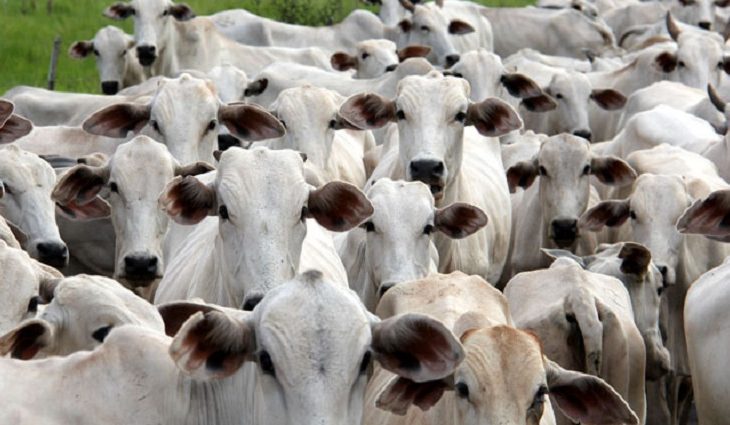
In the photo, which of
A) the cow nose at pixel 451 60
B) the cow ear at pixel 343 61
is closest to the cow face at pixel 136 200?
the cow ear at pixel 343 61

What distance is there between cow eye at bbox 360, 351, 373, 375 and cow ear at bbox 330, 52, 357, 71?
33.7 feet

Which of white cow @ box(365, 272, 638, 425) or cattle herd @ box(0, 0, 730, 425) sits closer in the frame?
cattle herd @ box(0, 0, 730, 425)

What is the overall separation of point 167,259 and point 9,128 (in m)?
1.38

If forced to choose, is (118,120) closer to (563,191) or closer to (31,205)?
(31,205)

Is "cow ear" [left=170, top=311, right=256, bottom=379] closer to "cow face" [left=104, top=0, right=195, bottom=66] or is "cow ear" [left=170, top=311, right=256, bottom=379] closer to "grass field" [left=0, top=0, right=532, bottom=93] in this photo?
"cow face" [left=104, top=0, right=195, bottom=66]

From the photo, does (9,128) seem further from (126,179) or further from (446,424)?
(446,424)

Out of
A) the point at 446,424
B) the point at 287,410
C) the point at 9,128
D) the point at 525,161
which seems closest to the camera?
the point at 287,410

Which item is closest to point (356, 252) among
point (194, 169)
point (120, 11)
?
point (194, 169)

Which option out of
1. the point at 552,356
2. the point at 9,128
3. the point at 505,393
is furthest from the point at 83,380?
the point at 9,128

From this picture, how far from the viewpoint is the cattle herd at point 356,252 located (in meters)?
4.84

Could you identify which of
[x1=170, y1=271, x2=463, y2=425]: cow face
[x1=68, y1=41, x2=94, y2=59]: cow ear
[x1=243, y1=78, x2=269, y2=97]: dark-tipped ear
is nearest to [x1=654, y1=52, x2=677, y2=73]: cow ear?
[x1=243, y1=78, x2=269, y2=97]: dark-tipped ear

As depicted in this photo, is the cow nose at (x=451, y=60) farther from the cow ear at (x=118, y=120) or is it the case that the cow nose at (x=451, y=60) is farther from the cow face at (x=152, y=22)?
the cow ear at (x=118, y=120)

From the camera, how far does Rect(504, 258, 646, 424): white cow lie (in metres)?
6.93

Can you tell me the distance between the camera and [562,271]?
23.9 ft
